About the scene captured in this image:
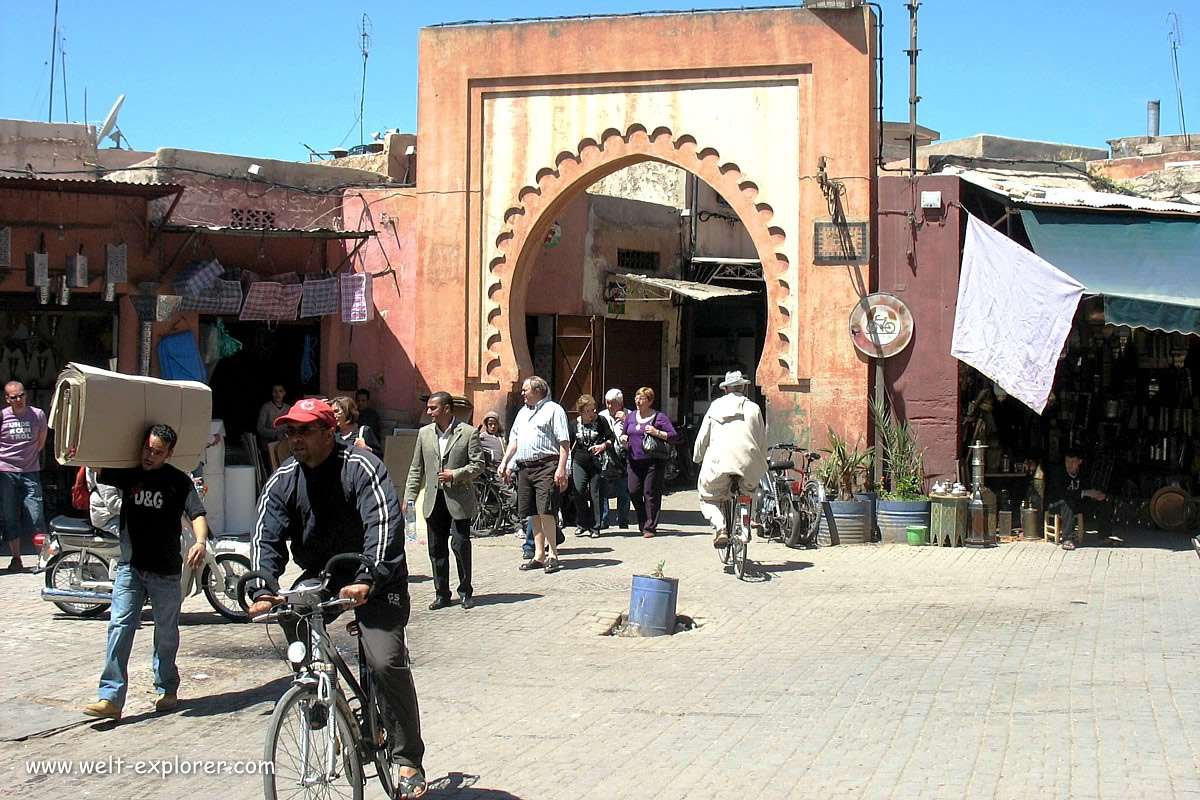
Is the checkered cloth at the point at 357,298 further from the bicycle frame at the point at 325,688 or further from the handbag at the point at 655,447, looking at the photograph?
the bicycle frame at the point at 325,688

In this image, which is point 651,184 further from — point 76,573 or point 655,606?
point 76,573

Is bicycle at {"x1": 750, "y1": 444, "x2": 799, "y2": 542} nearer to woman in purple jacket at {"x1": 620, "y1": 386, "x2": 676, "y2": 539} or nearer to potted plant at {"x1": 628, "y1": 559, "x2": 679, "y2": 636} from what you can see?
woman in purple jacket at {"x1": 620, "y1": 386, "x2": 676, "y2": 539}

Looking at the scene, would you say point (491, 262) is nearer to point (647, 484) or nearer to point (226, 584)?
point (647, 484)

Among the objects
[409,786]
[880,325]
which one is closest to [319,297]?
[880,325]

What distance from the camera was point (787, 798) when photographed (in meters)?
5.11

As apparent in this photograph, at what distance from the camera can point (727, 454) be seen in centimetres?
→ 1073

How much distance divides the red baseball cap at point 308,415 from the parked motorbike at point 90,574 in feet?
13.8

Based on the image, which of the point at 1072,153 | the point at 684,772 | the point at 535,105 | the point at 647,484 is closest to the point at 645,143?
the point at 535,105

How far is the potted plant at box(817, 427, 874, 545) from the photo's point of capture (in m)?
12.9

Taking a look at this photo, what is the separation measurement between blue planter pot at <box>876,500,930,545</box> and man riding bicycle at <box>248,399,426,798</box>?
8.81 m

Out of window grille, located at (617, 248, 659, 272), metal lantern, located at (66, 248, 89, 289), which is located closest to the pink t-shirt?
metal lantern, located at (66, 248, 89, 289)

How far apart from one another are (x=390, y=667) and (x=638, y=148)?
36.4ft

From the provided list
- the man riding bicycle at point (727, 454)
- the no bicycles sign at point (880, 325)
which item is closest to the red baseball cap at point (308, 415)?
the man riding bicycle at point (727, 454)

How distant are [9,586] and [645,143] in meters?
8.54
